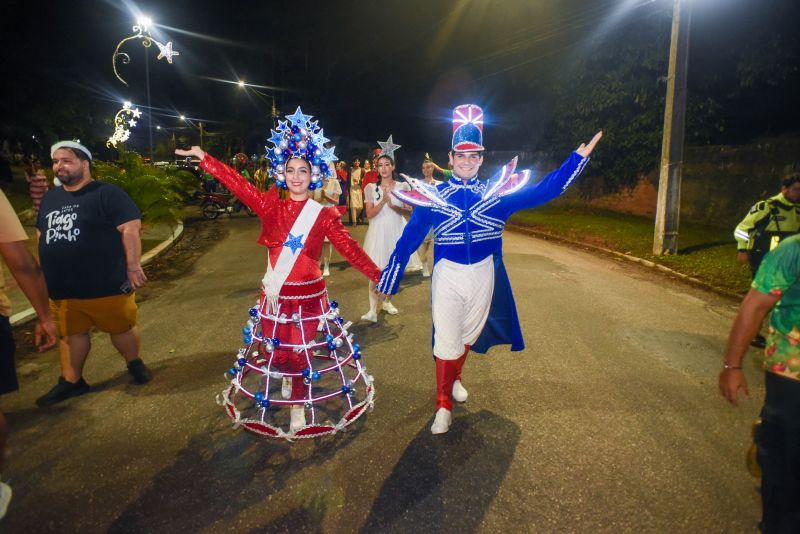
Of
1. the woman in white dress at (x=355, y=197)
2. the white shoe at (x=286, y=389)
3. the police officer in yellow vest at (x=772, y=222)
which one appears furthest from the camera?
the woman in white dress at (x=355, y=197)

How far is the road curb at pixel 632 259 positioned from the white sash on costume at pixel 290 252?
7159mm

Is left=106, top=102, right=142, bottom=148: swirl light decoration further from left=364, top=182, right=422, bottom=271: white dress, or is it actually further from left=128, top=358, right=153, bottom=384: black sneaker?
left=128, top=358, right=153, bottom=384: black sneaker

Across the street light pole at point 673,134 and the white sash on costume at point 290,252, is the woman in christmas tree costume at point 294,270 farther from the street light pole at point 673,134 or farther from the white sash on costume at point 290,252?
the street light pole at point 673,134

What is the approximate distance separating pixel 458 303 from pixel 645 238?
10.9 meters

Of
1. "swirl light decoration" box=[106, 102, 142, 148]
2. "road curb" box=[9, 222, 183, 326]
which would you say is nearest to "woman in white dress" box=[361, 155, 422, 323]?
"road curb" box=[9, 222, 183, 326]

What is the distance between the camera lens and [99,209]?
4250 mm

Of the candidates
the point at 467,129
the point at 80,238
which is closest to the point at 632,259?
the point at 467,129

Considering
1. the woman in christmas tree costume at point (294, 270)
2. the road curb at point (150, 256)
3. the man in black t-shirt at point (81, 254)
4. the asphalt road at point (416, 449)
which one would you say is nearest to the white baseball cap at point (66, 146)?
the man in black t-shirt at point (81, 254)

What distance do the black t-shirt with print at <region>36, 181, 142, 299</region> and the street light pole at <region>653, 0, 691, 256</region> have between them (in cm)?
1020

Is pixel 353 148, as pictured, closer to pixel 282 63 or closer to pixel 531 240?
→ pixel 282 63

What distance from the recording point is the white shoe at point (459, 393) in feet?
14.4

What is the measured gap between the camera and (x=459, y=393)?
4395mm

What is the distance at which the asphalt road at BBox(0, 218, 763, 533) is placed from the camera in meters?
3.02

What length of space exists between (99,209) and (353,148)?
3427cm
